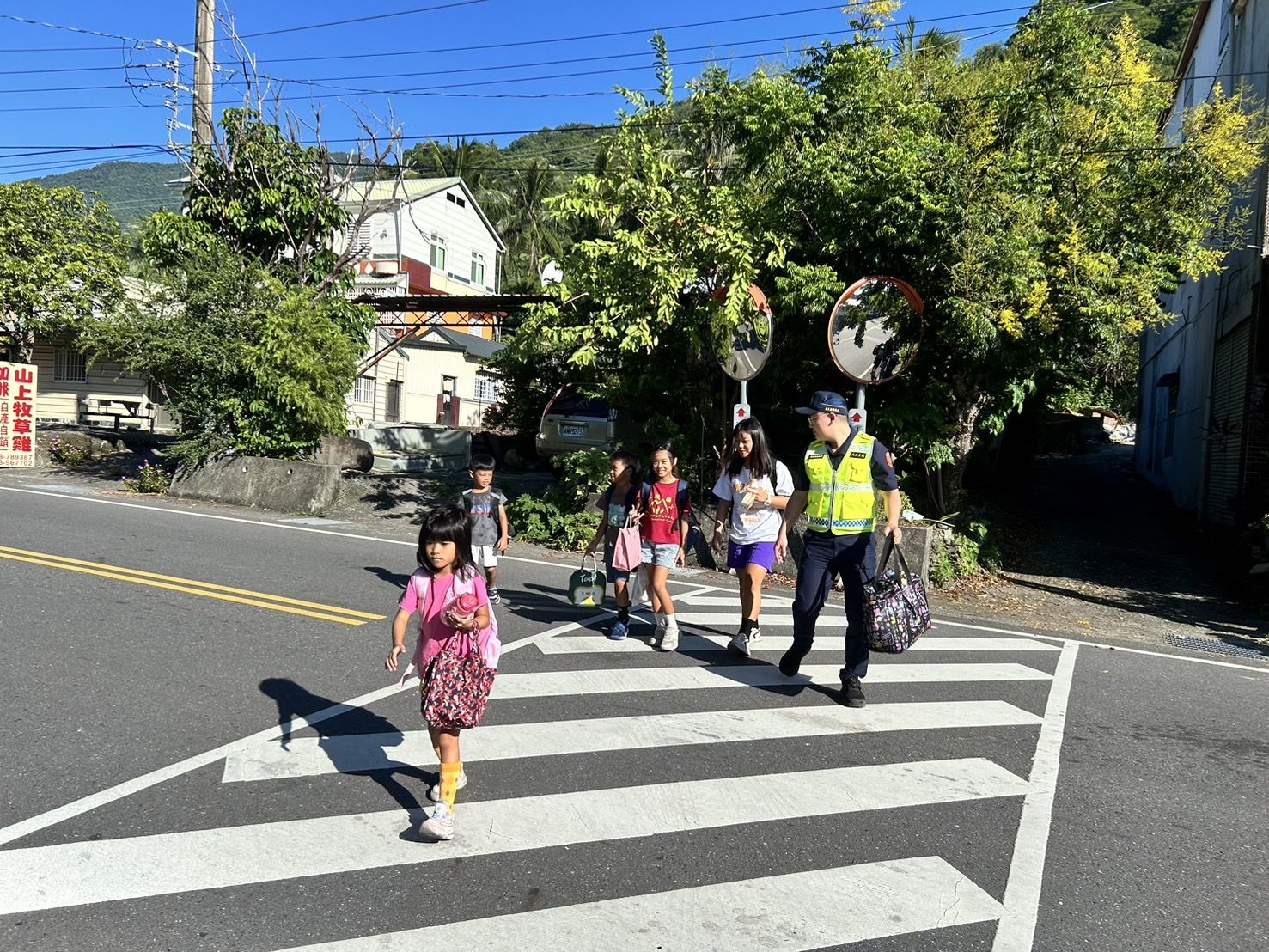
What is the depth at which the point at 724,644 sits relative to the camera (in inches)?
292

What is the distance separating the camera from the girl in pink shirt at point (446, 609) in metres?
3.93

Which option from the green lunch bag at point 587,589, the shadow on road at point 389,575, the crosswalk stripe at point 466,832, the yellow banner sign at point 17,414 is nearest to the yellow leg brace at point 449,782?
the crosswalk stripe at point 466,832

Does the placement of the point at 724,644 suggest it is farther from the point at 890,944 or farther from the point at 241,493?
the point at 241,493

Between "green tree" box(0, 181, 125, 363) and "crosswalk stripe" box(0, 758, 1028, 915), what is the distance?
21891 millimetres

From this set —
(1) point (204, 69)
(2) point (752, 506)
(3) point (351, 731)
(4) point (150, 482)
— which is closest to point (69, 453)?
(4) point (150, 482)

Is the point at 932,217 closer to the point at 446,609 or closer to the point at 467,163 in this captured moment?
the point at 446,609

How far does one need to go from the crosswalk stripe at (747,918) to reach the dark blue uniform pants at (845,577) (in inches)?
85.6

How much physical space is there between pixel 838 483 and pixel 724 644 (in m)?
2.14

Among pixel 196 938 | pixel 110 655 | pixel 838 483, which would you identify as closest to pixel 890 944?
pixel 196 938

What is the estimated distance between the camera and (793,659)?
20.6ft

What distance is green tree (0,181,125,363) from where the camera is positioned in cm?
2262

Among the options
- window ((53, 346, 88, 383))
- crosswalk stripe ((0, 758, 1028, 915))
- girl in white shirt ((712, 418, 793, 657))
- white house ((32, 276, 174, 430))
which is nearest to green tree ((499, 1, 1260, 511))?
girl in white shirt ((712, 418, 793, 657))

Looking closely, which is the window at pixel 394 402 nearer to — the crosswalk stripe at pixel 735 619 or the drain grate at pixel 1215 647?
the crosswalk stripe at pixel 735 619

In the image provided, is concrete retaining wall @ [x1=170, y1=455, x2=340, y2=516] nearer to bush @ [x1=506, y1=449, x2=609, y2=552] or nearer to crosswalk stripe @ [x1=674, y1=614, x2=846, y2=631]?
bush @ [x1=506, y1=449, x2=609, y2=552]
